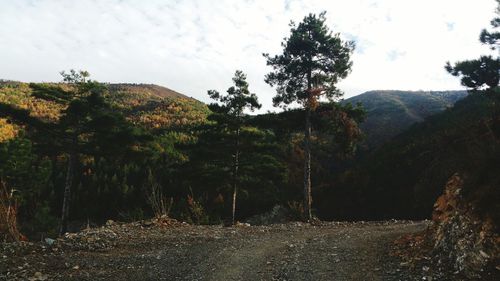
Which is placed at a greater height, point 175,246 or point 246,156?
point 246,156

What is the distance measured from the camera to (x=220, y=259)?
Result: 918cm

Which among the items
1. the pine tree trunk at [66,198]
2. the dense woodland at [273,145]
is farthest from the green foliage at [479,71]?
the pine tree trunk at [66,198]

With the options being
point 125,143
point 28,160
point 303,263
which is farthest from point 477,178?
point 28,160

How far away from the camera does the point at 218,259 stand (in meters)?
9.19

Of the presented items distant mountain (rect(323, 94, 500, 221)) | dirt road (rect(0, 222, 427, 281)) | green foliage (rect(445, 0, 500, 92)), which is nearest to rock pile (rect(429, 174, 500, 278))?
distant mountain (rect(323, 94, 500, 221))

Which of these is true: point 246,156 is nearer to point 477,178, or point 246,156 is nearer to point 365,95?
point 477,178

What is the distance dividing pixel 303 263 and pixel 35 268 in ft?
17.9

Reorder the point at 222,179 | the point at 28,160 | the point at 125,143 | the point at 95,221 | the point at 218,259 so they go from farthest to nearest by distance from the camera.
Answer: the point at 95,221 < the point at 28,160 < the point at 222,179 < the point at 125,143 < the point at 218,259

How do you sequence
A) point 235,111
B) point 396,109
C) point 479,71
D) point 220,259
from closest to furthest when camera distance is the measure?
1. point 220,259
2. point 479,71
3. point 235,111
4. point 396,109

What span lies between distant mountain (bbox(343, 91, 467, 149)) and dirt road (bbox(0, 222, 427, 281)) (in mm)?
71836

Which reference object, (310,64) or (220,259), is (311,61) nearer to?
(310,64)

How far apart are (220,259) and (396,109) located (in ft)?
395

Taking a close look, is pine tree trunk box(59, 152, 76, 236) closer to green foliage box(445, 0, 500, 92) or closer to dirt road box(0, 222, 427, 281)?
dirt road box(0, 222, 427, 281)

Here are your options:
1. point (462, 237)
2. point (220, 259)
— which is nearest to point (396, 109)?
point (220, 259)
